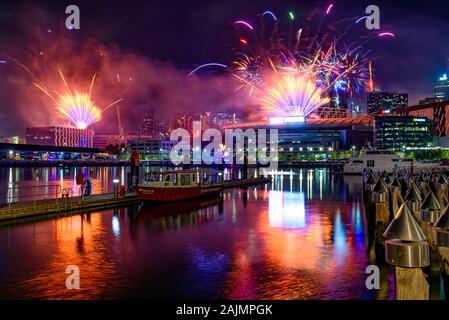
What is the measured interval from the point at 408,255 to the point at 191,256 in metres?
15.4

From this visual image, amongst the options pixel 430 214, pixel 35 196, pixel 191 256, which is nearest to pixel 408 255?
pixel 430 214

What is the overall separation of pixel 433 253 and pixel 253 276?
284 inches

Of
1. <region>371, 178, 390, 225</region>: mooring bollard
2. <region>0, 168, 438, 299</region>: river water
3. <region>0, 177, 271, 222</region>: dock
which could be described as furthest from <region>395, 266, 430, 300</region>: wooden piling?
<region>0, 177, 271, 222</region>: dock

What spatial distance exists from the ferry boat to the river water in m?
3.37

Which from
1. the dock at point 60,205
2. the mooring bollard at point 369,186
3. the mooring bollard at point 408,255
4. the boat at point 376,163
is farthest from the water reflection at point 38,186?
the boat at point 376,163

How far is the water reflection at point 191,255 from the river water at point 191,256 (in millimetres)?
41

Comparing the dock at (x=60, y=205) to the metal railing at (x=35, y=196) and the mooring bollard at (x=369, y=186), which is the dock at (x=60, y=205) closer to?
the metal railing at (x=35, y=196)

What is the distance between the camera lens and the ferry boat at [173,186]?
41.9 meters

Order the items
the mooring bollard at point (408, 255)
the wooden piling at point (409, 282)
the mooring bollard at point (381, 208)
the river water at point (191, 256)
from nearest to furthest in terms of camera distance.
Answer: the mooring bollard at point (408, 255)
the wooden piling at point (409, 282)
the river water at point (191, 256)
the mooring bollard at point (381, 208)

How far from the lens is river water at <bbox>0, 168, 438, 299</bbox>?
16.5m
